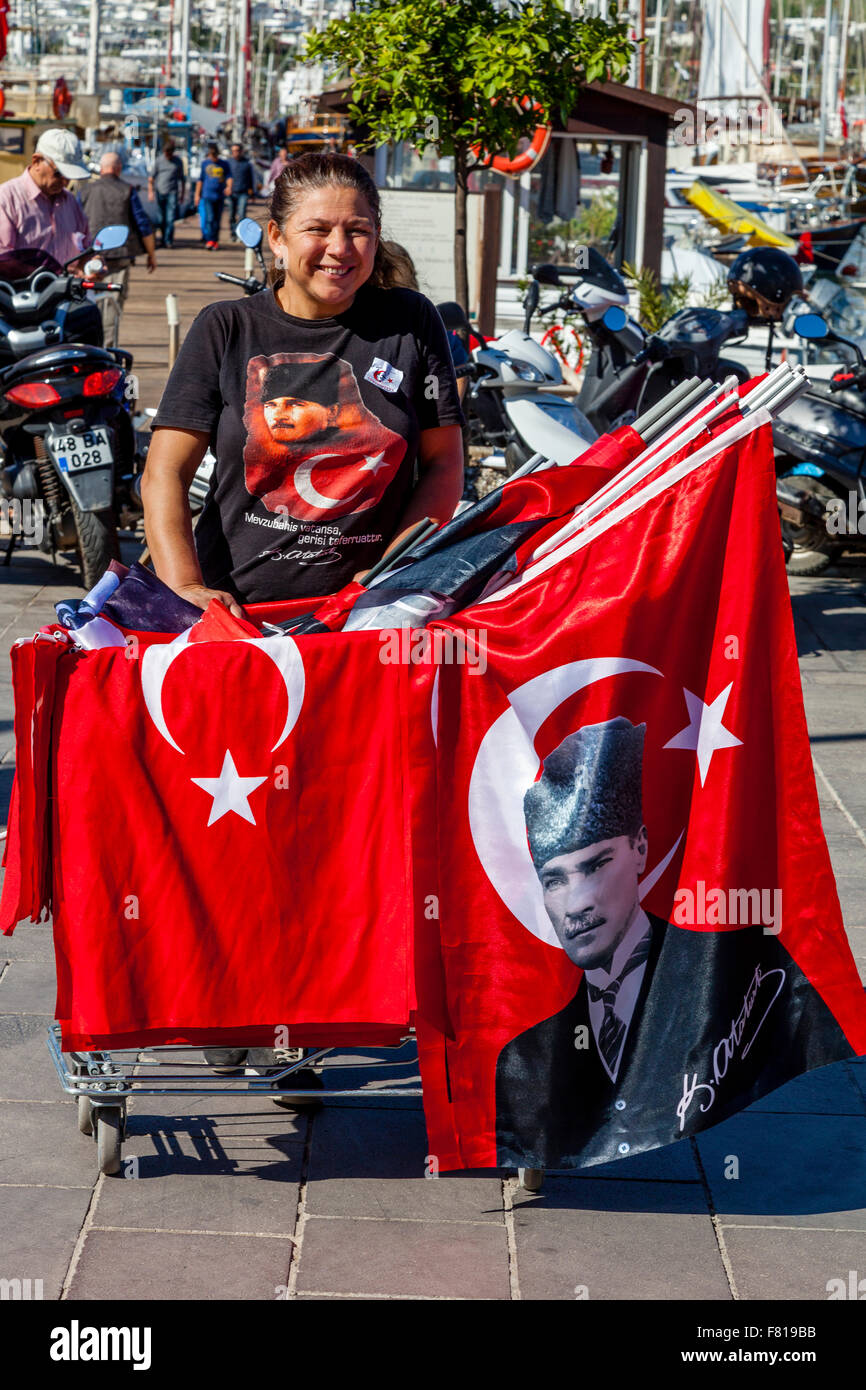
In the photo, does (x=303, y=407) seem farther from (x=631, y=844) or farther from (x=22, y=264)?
(x=22, y=264)

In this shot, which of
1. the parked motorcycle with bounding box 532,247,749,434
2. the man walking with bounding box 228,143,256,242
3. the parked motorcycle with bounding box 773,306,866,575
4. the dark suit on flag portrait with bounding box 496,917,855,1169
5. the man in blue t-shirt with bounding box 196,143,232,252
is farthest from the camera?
the man walking with bounding box 228,143,256,242

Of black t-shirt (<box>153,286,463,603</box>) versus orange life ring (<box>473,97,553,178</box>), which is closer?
black t-shirt (<box>153,286,463,603</box>)

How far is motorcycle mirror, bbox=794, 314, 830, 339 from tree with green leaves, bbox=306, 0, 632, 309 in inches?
107

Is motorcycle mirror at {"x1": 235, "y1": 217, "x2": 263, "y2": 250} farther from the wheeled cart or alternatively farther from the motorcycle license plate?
the wheeled cart

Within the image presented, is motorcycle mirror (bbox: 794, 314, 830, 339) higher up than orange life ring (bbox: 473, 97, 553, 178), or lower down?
lower down

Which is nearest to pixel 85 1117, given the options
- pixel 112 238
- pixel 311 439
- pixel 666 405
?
pixel 311 439

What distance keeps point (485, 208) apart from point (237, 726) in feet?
36.1

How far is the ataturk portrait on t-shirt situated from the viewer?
3.41m

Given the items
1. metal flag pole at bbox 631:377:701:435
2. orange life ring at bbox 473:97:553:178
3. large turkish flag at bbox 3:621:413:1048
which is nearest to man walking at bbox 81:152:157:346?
orange life ring at bbox 473:97:553:178

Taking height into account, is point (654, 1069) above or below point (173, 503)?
below

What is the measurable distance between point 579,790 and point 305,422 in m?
0.99

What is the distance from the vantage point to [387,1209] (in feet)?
10.8

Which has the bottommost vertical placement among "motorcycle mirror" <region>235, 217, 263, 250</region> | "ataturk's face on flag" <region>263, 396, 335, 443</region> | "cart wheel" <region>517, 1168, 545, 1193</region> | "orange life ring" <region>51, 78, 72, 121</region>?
"cart wheel" <region>517, 1168, 545, 1193</region>
